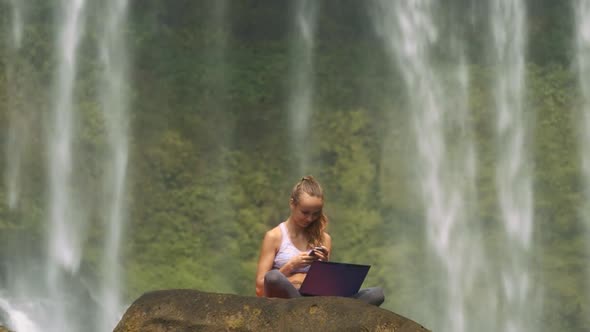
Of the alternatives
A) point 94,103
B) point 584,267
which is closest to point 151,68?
point 94,103

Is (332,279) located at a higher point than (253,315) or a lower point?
higher

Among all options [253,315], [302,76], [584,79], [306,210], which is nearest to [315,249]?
[306,210]

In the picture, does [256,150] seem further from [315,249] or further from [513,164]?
[315,249]

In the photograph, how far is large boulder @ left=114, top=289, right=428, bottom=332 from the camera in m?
4.14

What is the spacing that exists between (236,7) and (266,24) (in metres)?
0.62

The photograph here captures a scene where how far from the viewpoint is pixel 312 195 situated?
485cm

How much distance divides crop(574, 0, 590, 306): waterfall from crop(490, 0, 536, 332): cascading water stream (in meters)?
0.98

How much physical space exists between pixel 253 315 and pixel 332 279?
55 centimetres

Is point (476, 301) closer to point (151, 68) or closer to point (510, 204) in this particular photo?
point (510, 204)

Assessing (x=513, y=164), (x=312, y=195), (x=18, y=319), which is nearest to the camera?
(x=312, y=195)

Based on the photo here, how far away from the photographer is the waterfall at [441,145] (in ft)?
52.3

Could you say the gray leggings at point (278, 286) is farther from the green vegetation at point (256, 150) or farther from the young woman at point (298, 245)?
the green vegetation at point (256, 150)

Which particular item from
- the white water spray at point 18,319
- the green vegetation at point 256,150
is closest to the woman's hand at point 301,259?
the white water spray at point 18,319

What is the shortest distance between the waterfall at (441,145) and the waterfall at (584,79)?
1958 millimetres
